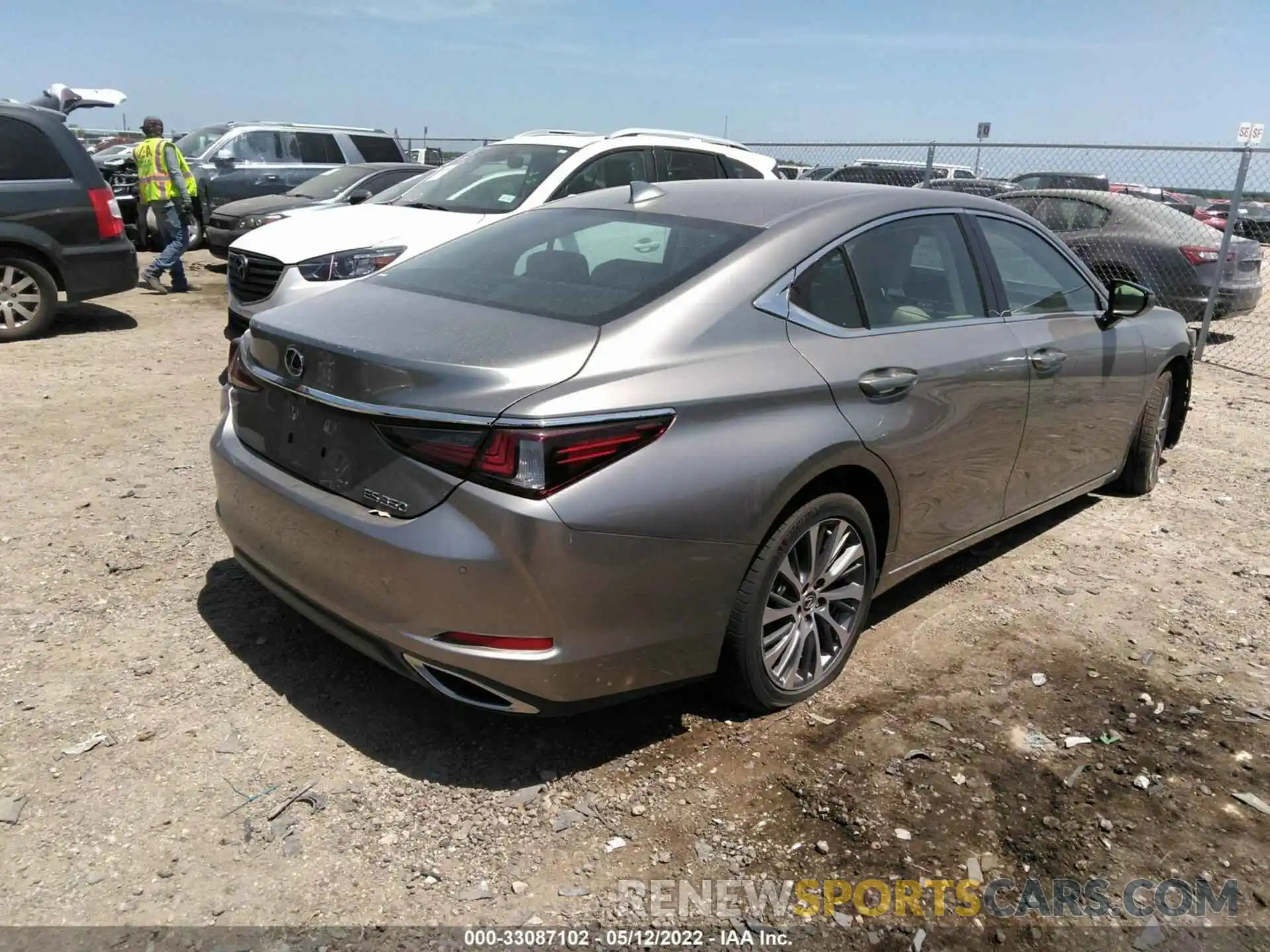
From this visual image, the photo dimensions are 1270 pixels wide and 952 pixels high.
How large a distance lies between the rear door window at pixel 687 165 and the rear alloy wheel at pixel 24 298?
5.30 m

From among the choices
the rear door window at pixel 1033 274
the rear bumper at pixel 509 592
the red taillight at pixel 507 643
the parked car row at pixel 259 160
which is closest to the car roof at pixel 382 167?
the parked car row at pixel 259 160

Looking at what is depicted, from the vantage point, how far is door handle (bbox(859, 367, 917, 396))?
318cm

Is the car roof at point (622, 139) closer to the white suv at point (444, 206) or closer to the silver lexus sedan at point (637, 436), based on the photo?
the white suv at point (444, 206)

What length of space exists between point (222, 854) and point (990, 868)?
202cm

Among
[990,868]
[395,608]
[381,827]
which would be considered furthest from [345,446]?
[990,868]

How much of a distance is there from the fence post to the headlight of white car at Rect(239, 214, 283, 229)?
9.73 meters

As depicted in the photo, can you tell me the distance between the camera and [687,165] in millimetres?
8016

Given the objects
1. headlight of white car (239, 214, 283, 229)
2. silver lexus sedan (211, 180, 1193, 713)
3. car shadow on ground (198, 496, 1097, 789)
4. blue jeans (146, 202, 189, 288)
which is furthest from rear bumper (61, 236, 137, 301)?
silver lexus sedan (211, 180, 1193, 713)

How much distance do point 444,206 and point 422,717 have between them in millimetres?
5316

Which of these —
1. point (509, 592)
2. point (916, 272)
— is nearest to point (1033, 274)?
point (916, 272)

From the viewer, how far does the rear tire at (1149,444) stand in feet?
17.6

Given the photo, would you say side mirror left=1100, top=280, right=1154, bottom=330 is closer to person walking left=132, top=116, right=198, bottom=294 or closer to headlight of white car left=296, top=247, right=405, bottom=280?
headlight of white car left=296, top=247, right=405, bottom=280

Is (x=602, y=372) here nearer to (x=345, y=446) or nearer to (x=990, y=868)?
(x=345, y=446)

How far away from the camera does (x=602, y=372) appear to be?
2.57 meters
